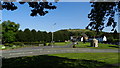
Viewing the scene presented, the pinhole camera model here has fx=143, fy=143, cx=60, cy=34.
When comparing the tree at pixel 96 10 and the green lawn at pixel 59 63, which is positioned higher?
the tree at pixel 96 10

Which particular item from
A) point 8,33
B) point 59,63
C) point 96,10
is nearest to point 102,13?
point 96,10

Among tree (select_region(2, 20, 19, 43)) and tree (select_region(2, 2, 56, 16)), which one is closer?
tree (select_region(2, 2, 56, 16))

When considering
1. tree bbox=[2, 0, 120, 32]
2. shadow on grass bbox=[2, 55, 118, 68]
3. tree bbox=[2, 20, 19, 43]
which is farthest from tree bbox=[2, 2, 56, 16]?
tree bbox=[2, 20, 19, 43]

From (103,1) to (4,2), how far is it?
262 inches

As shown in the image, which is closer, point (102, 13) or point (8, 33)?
point (102, 13)

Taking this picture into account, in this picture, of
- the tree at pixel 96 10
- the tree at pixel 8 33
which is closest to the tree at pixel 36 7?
the tree at pixel 96 10

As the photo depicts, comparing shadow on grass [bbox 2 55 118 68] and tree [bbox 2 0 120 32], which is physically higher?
tree [bbox 2 0 120 32]

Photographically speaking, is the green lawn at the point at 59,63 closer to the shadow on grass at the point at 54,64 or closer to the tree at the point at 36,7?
the shadow on grass at the point at 54,64

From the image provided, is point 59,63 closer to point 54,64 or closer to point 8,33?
point 54,64

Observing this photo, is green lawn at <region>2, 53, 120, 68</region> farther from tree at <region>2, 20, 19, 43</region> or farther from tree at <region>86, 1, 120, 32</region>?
tree at <region>2, 20, 19, 43</region>

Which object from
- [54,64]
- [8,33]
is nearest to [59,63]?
[54,64]

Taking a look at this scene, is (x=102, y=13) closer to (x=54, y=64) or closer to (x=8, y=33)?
(x=54, y=64)

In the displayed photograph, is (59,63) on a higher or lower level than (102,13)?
lower

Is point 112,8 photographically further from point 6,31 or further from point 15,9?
point 6,31
